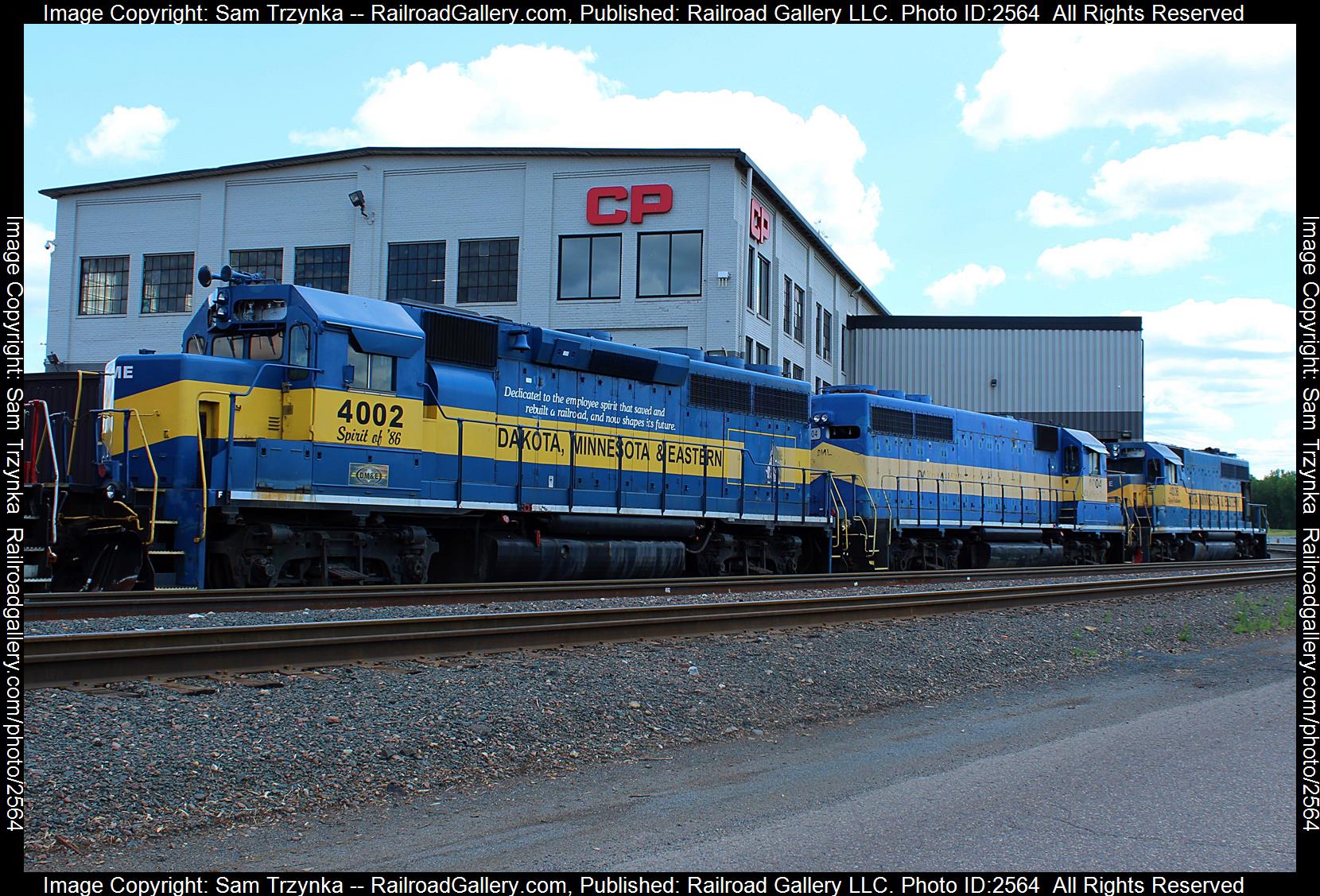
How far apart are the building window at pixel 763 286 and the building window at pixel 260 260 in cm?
1468

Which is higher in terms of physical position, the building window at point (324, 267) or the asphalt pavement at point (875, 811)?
the building window at point (324, 267)

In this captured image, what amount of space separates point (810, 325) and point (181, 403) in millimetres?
28504

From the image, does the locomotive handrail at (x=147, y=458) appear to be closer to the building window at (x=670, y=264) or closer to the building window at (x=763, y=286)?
the building window at (x=670, y=264)

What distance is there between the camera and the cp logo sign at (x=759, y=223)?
32.3 meters

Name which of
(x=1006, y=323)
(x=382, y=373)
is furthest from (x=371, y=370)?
(x=1006, y=323)

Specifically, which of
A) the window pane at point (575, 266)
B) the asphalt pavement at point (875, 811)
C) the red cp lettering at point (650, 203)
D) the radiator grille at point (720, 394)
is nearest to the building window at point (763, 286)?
the red cp lettering at point (650, 203)

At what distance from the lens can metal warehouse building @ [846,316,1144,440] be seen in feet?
142

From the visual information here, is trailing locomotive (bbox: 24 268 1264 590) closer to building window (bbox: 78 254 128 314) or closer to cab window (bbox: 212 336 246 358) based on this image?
cab window (bbox: 212 336 246 358)

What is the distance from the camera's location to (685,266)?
30984 millimetres

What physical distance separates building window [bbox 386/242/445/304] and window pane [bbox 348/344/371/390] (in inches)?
768

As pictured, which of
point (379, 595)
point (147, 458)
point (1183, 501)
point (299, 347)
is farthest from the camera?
point (1183, 501)

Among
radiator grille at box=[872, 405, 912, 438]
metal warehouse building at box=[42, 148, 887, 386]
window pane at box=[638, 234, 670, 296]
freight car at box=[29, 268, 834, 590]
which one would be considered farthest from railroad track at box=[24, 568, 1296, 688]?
metal warehouse building at box=[42, 148, 887, 386]

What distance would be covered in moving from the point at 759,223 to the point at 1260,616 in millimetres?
21183

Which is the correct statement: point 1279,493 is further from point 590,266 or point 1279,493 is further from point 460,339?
point 460,339
